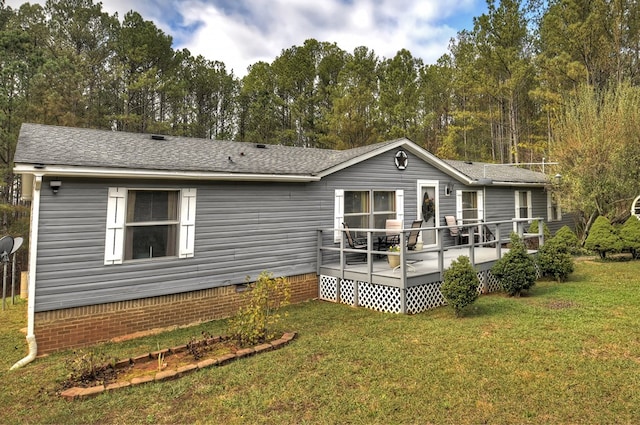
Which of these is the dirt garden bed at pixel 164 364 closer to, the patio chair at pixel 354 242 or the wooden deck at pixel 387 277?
the wooden deck at pixel 387 277

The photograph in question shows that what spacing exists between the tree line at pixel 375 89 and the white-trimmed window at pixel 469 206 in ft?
10.9

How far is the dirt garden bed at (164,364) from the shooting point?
4.04 m

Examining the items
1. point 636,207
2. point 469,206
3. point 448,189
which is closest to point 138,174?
point 448,189


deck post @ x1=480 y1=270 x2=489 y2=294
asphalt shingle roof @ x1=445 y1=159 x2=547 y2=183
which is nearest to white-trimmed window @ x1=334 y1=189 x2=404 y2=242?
deck post @ x1=480 y1=270 x2=489 y2=294

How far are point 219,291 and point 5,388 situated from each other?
339cm

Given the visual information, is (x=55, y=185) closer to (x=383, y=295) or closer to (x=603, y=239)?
(x=383, y=295)

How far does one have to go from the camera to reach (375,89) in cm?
2475

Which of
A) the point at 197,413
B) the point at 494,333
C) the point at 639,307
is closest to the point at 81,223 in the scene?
the point at 197,413

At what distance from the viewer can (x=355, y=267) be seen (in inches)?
320

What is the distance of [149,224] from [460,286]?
18.5 feet

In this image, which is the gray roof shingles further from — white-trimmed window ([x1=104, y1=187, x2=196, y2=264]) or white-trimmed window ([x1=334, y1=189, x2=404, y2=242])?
white-trimmed window ([x1=334, y1=189, x2=404, y2=242])

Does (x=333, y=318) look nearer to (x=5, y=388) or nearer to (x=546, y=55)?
(x=5, y=388)

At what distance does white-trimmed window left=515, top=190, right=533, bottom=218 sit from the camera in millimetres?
13925

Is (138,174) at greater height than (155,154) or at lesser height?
lesser
